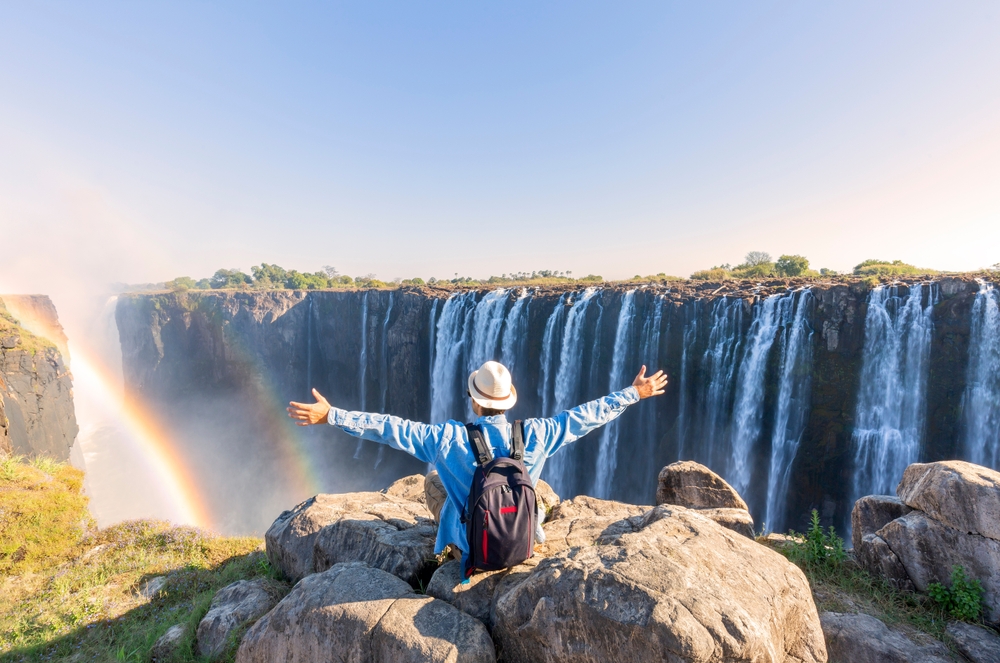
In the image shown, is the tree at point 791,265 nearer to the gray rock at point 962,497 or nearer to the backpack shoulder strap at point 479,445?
the gray rock at point 962,497

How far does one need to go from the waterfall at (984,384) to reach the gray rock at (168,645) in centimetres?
2007

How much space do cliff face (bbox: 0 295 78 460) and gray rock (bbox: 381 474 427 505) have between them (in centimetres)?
1370

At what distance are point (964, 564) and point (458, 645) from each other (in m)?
4.61

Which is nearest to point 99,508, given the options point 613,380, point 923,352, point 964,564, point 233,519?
point 233,519

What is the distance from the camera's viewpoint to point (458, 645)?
2.69m

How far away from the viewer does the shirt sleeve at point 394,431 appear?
2.90m

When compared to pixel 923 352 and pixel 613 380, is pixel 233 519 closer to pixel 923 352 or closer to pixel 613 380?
pixel 613 380

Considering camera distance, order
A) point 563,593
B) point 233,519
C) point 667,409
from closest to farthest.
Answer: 1. point 563,593
2. point 667,409
3. point 233,519

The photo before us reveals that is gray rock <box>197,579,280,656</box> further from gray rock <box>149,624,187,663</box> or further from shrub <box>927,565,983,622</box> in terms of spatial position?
shrub <box>927,565,983,622</box>

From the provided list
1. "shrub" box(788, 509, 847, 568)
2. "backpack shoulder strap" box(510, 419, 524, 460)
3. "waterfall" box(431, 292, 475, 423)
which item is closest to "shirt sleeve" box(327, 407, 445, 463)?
"backpack shoulder strap" box(510, 419, 524, 460)

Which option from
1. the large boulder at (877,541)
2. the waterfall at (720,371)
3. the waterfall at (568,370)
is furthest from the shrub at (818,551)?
the waterfall at (568,370)

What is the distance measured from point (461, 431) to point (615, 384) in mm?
17958

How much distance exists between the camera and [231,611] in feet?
14.1

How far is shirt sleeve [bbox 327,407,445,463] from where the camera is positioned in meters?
2.90
